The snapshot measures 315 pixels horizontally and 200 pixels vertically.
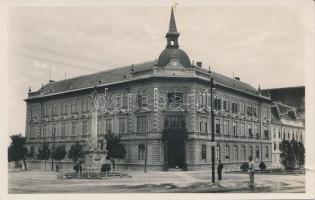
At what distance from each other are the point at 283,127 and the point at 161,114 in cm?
562

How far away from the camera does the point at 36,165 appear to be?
28062 mm

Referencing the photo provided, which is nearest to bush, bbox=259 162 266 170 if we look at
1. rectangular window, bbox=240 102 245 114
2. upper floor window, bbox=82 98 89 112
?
rectangular window, bbox=240 102 245 114

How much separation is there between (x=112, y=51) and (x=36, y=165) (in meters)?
9.16

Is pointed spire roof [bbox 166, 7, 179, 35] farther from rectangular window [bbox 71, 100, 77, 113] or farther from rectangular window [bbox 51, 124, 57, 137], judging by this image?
rectangular window [bbox 51, 124, 57, 137]

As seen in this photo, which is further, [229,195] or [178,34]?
[178,34]

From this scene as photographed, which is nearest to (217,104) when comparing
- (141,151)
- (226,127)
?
(226,127)

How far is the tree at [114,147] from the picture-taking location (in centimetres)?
2583

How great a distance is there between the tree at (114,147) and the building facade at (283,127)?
755cm

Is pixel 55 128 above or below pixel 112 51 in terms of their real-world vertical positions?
below

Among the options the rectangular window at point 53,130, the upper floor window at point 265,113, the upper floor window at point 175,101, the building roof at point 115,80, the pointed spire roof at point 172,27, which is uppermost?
the pointed spire roof at point 172,27

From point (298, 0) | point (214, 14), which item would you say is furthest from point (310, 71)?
point (214, 14)

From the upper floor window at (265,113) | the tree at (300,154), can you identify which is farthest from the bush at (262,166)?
the tree at (300,154)

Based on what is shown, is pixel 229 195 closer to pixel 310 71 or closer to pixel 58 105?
pixel 310 71

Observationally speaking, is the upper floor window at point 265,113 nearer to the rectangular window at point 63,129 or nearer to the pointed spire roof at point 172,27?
the pointed spire roof at point 172,27
